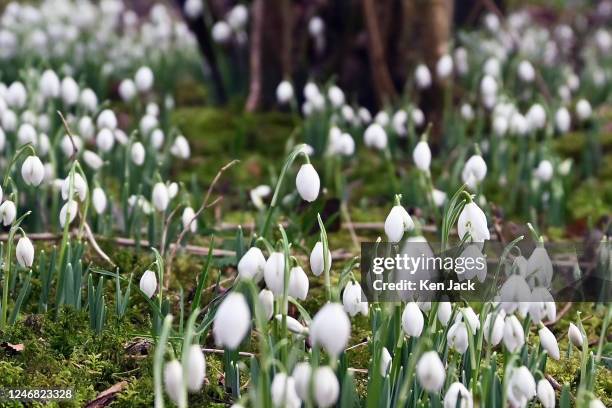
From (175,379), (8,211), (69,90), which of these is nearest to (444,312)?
(175,379)

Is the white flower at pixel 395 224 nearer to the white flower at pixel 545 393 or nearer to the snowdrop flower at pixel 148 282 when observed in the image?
the white flower at pixel 545 393

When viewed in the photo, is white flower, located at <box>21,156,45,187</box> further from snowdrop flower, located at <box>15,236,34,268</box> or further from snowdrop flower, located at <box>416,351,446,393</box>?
snowdrop flower, located at <box>416,351,446,393</box>

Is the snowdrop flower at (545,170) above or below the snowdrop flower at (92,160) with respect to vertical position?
above

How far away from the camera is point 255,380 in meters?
1.76

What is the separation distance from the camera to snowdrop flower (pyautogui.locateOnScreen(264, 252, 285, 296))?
66.1 inches

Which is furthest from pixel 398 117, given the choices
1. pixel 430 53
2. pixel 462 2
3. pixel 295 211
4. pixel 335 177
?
pixel 462 2

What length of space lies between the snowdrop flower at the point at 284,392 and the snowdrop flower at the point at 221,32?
3.63m

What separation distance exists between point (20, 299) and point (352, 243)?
58.2 inches

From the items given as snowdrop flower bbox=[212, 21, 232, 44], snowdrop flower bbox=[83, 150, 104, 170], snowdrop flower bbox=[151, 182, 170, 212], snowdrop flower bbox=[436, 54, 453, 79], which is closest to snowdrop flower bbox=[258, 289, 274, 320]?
snowdrop flower bbox=[151, 182, 170, 212]

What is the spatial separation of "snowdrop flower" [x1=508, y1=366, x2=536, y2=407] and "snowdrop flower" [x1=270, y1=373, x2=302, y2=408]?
41 cm

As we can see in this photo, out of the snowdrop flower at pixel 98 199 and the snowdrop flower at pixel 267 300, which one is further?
the snowdrop flower at pixel 98 199

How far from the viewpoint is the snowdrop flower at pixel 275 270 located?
1.68 meters

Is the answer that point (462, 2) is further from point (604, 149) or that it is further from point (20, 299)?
point (20, 299)

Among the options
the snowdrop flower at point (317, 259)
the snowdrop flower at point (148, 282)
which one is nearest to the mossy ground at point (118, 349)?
the snowdrop flower at point (148, 282)
